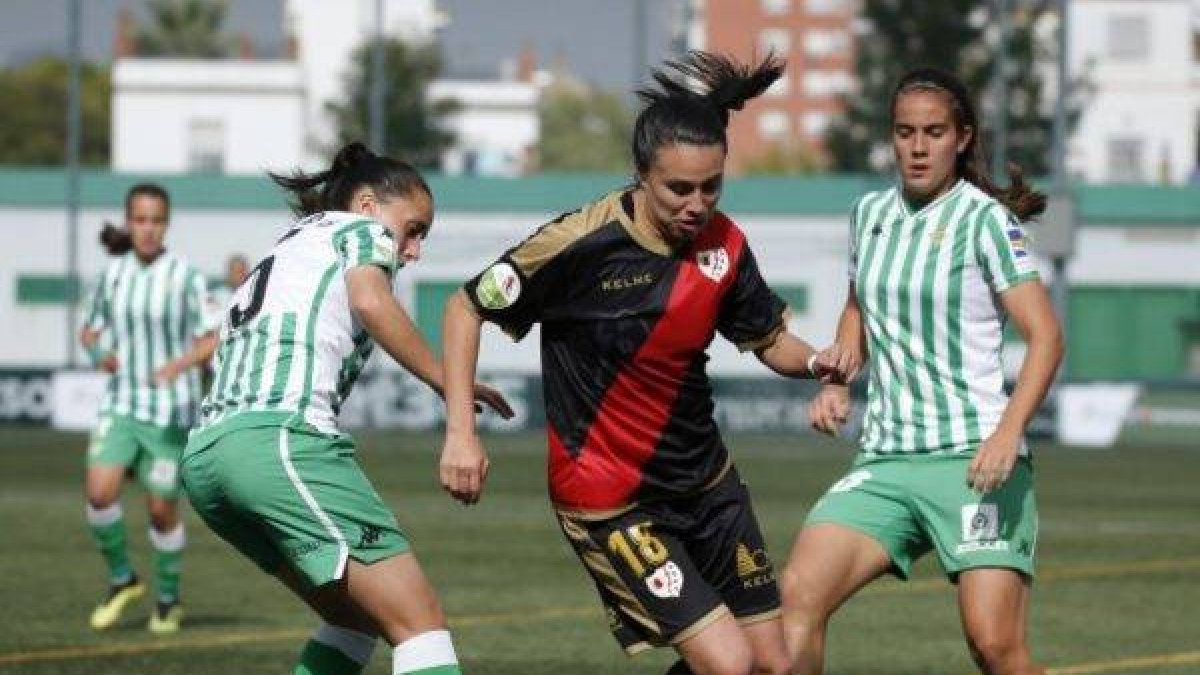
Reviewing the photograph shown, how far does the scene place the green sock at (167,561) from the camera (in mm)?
14922

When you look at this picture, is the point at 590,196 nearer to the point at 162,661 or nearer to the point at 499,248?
the point at 499,248

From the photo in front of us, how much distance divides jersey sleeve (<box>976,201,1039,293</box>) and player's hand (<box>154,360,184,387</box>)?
7.15 meters

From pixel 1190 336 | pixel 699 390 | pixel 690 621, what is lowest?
pixel 1190 336

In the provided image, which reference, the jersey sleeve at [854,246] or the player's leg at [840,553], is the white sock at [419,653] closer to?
the player's leg at [840,553]

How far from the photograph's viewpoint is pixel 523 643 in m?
14.1

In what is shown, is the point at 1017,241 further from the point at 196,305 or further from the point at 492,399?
the point at 196,305

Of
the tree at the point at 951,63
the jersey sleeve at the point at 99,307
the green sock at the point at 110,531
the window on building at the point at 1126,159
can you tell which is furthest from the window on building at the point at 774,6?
the green sock at the point at 110,531

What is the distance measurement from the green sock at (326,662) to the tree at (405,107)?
7433cm

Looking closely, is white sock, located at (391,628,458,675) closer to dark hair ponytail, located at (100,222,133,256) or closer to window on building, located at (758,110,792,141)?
dark hair ponytail, located at (100,222,133,256)

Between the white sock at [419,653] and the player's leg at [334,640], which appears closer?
the white sock at [419,653]

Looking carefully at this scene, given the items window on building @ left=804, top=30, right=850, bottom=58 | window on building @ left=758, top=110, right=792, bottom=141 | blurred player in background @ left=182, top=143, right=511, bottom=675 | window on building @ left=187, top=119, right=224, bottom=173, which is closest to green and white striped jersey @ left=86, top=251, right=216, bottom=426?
blurred player in background @ left=182, top=143, right=511, bottom=675

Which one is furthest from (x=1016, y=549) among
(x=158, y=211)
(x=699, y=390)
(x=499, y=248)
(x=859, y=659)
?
(x=499, y=248)

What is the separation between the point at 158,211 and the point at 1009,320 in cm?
714

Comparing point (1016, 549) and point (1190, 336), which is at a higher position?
point (1016, 549)
